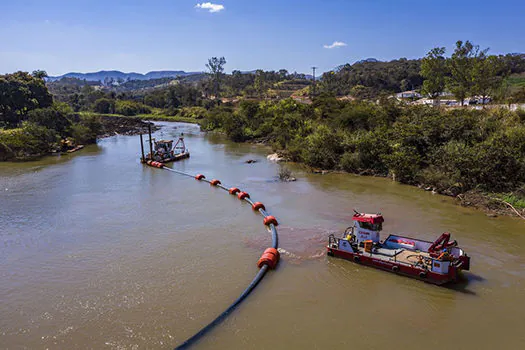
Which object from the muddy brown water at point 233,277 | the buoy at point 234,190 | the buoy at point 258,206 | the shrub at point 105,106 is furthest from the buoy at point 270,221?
the shrub at point 105,106

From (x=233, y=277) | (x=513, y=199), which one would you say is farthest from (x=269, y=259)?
(x=513, y=199)

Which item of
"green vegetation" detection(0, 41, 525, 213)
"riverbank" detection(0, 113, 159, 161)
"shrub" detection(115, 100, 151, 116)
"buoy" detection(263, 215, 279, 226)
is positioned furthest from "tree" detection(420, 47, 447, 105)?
"shrub" detection(115, 100, 151, 116)

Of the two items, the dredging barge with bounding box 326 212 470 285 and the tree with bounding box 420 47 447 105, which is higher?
the tree with bounding box 420 47 447 105

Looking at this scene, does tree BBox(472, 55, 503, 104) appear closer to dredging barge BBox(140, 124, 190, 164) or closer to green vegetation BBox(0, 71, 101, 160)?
dredging barge BBox(140, 124, 190, 164)

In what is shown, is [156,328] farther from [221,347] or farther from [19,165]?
[19,165]

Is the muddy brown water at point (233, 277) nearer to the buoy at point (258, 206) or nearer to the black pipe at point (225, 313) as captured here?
the black pipe at point (225, 313)

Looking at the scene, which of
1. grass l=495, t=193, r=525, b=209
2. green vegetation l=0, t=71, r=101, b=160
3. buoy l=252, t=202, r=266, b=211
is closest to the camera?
grass l=495, t=193, r=525, b=209

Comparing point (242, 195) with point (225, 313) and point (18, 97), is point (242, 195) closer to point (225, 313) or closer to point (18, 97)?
point (225, 313)

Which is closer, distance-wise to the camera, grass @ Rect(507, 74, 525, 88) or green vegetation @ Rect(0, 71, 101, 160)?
green vegetation @ Rect(0, 71, 101, 160)
